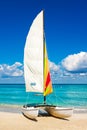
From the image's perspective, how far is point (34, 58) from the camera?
945 inches

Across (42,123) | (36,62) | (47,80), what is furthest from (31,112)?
(36,62)

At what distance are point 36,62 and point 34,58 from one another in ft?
1.06

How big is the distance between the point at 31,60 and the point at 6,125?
5.80 m

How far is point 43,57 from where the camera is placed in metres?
24.0

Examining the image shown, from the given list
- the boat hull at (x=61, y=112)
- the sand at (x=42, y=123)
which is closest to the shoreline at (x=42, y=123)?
the sand at (x=42, y=123)

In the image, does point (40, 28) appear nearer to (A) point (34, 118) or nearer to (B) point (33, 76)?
(B) point (33, 76)

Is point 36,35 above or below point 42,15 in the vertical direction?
below

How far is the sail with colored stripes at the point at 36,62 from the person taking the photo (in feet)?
78.3

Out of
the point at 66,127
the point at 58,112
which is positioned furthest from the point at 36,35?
the point at 66,127

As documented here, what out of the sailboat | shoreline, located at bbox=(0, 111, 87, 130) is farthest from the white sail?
shoreline, located at bbox=(0, 111, 87, 130)

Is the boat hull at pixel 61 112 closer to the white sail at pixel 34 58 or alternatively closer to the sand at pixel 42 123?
the sand at pixel 42 123

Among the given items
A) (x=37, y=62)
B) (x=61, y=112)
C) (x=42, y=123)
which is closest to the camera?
(x=42, y=123)

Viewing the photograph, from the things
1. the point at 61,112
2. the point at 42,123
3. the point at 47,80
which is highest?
the point at 47,80

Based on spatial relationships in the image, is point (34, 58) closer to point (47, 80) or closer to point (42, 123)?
point (47, 80)
